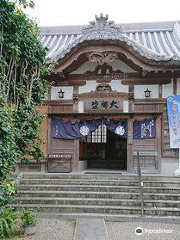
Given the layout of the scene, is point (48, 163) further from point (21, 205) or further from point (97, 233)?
point (97, 233)

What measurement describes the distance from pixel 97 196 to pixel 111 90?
16.8 feet

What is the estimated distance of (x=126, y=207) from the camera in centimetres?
820

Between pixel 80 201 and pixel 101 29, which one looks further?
pixel 101 29

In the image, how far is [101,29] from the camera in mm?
11273

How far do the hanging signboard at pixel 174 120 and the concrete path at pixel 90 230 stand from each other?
531 centimetres

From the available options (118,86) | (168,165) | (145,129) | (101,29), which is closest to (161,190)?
(168,165)

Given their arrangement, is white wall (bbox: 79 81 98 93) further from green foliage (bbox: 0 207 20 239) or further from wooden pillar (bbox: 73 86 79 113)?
green foliage (bbox: 0 207 20 239)

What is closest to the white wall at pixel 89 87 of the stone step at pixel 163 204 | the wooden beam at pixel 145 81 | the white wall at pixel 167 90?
the wooden beam at pixel 145 81

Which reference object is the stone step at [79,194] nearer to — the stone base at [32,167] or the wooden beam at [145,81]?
the stone base at [32,167]

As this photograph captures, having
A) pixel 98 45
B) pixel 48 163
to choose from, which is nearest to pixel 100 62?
pixel 98 45

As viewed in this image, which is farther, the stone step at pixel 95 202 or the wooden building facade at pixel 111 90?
the wooden building facade at pixel 111 90

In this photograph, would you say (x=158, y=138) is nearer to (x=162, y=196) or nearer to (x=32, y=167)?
(x=162, y=196)

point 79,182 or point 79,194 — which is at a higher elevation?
point 79,182

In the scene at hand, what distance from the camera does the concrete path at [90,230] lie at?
19.7 feet
